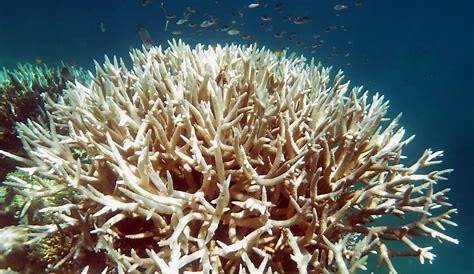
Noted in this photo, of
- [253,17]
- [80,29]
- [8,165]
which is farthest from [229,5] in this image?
[8,165]

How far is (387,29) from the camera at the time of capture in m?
59.3

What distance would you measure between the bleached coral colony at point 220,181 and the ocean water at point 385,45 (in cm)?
944

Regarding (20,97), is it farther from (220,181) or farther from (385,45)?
(385,45)

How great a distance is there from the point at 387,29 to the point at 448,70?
1476 cm

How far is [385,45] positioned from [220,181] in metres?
59.5

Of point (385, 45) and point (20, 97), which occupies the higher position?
point (385, 45)

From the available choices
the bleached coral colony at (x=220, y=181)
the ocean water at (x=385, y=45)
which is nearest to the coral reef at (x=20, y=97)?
the bleached coral colony at (x=220, y=181)

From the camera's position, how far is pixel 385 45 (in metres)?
57.2

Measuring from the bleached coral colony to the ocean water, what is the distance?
9.44m

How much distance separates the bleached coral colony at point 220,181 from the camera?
2.70 meters

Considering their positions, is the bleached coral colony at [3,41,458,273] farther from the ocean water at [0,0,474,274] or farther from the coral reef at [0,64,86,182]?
the ocean water at [0,0,474,274]

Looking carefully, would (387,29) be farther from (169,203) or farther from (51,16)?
(169,203)

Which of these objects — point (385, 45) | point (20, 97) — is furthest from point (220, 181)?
point (385, 45)

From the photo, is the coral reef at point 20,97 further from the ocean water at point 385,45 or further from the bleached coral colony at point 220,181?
the ocean water at point 385,45
